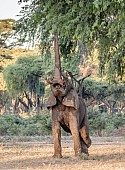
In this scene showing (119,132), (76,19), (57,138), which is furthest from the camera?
(119,132)

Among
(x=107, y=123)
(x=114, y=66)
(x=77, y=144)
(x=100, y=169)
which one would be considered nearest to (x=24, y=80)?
(x=107, y=123)

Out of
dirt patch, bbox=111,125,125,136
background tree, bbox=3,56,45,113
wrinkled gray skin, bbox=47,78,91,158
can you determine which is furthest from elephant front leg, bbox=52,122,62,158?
background tree, bbox=3,56,45,113

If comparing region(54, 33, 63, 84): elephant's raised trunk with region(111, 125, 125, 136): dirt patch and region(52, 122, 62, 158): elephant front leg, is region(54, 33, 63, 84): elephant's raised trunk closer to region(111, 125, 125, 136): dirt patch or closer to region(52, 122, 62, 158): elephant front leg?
region(52, 122, 62, 158): elephant front leg

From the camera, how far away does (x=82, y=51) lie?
1767 centimetres

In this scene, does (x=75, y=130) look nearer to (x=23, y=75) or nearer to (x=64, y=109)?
(x=64, y=109)

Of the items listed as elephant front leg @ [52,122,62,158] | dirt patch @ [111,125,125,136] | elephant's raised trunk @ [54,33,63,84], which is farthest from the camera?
dirt patch @ [111,125,125,136]

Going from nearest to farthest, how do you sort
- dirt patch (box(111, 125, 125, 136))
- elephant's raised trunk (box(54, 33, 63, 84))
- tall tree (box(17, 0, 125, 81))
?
tall tree (box(17, 0, 125, 81)) < elephant's raised trunk (box(54, 33, 63, 84)) < dirt patch (box(111, 125, 125, 136))

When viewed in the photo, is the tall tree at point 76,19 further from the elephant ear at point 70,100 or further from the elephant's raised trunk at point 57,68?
the elephant ear at point 70,100

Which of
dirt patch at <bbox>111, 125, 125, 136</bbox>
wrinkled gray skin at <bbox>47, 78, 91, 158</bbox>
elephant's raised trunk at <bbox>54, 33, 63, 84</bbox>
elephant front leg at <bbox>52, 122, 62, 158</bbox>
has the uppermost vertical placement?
elephant's raised trunk at <bbox>54, 33, 63, 84</bbox>

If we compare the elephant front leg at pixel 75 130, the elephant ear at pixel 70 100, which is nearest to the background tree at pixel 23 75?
the elephant front leg at pixel 75 130

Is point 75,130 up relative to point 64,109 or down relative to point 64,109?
down

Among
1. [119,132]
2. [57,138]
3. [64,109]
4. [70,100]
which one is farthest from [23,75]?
[70,100]

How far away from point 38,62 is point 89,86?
6416 millimetres

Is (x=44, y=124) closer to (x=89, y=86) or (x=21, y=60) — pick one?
(x=89, y=86)
